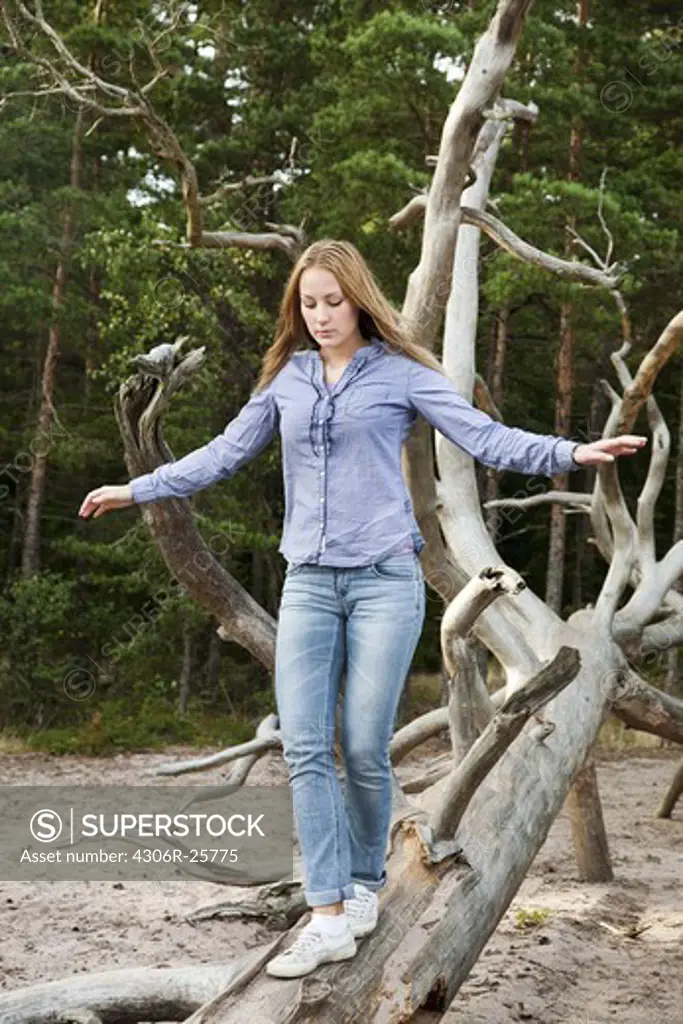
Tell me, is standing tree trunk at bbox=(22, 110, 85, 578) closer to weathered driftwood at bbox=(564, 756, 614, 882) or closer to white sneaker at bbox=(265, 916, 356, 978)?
weathered driftwood at bbox=(564, 756, 614, 882)

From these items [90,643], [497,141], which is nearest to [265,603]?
[90,643]

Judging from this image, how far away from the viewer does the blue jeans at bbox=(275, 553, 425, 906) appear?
322 centimetres

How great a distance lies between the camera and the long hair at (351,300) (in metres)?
3.30

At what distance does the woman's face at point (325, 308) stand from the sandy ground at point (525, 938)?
2.11 m

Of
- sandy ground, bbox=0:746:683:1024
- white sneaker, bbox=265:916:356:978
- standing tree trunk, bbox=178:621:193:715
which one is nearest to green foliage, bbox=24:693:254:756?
standing tree trunk, bbox=178:621:193:715

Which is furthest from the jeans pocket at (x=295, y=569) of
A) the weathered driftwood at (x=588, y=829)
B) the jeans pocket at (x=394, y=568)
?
the weathered driftwood at (x=588, y=829)

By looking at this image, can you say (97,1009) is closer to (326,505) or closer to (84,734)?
(326,505)

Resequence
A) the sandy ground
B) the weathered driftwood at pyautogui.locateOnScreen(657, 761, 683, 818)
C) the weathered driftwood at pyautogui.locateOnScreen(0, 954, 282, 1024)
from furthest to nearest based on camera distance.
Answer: the weathered driftwood at pyautogui.locateOnScreen(657, 761, 683, 818) < the sandy ground < the weathered driftwood at pyautogui.locateOnScreen(0, 954, 282, 1024)

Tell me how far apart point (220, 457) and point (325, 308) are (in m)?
0.47

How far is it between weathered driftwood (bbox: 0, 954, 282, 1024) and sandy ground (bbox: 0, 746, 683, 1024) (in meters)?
0.66

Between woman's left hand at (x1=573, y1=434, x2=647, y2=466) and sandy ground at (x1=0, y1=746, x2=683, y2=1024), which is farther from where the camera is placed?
sandy ground at (x1=0, y1=746, x2=683, y2=1024)

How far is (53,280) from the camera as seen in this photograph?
682 inches

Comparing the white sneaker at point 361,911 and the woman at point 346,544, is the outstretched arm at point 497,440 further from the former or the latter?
the white sneaker at point 361,911

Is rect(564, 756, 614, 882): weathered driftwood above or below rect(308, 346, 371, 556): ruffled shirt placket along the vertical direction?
below
